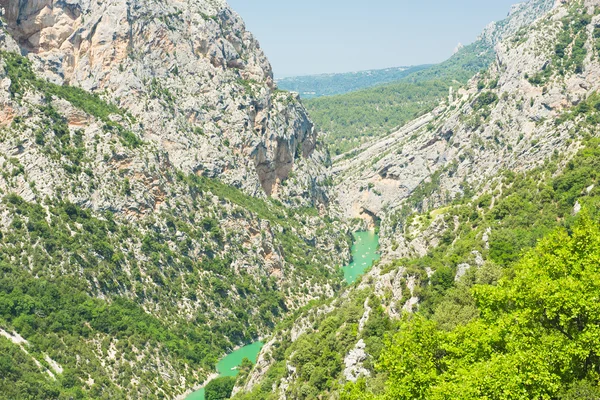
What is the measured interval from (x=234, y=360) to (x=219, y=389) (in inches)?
718

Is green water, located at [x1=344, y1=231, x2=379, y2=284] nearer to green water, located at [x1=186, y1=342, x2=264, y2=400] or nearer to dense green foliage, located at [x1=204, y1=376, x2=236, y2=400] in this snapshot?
green water, located at [x1=186, y1=342, x2=264, y2=400]

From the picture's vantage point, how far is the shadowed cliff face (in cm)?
11994

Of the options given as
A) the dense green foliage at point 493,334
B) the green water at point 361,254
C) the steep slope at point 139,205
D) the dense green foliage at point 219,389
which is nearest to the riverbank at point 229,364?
the steep slope at point 139,205

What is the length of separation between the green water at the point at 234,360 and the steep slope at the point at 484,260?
45.0 feet

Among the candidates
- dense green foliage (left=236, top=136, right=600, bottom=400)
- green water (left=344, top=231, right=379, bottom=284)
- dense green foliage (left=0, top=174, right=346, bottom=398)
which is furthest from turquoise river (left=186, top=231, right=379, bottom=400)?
dense green foliage (left=236, top=136, right=600, bottom=400)

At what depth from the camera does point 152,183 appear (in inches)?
4245

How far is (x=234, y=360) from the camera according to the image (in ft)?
311

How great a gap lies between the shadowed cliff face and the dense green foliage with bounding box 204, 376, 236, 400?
59438 mm

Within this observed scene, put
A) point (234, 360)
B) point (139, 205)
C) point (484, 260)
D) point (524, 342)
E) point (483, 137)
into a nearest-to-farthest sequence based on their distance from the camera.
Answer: point (524, 342), point (484, 260), point (234, 360), point (139, 205), point (483, 137)

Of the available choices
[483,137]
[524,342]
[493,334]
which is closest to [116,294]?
[493,334]

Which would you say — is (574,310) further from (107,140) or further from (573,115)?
(107,140)

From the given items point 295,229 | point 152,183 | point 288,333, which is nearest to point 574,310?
point 288,333

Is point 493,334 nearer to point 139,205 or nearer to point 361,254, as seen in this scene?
point 139,205

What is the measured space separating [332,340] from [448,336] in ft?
101
